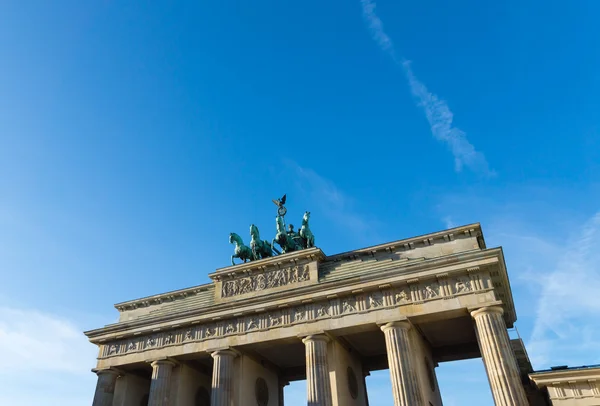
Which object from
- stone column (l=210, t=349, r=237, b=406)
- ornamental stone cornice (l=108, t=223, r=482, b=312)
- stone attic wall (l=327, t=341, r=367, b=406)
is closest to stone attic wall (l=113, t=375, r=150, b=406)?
ornamental stone cornice (l=108, t=223, r=482, b=312)

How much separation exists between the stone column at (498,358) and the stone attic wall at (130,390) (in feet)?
73.2

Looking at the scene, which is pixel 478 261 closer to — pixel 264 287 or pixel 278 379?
pixel 264 287

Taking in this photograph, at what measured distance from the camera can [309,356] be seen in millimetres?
24812

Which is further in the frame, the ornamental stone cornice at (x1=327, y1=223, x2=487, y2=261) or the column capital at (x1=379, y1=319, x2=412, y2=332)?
the ornamental stone cornice at (x1=327, y1=223, x2=487, y2=261)

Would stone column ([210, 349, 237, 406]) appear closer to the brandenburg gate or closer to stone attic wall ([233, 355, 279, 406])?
the brandenburg gate

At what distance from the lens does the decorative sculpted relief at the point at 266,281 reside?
27808mm

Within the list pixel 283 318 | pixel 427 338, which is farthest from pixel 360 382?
pixel 283 318

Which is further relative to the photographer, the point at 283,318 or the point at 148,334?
the point at 148,334

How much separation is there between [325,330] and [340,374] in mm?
2741

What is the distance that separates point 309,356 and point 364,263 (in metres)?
5.87

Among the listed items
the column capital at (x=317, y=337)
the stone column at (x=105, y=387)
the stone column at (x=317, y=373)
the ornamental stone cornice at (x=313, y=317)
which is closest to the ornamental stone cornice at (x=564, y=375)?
the ornamental stone cornice at (x=313, y=317)

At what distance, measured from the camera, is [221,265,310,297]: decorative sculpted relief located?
27808 millimetres

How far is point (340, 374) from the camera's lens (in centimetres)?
2580

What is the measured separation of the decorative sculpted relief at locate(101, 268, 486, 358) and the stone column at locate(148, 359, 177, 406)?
1161 millimetres
